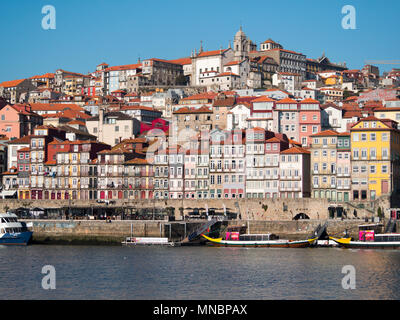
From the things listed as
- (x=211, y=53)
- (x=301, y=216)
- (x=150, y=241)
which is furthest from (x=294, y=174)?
(x=211, y=53)

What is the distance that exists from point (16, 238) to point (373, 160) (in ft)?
128

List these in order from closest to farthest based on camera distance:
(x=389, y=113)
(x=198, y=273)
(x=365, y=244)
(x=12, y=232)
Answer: (x=198, y=273) < (x=365, y=244) < (x=12, y=232) < (x=389, y=113)

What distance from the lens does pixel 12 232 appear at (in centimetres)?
7962

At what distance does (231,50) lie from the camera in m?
191

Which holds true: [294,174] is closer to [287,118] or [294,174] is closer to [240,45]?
[287,118]

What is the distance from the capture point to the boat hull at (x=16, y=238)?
7894 cm

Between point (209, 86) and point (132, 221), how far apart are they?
98.6 m

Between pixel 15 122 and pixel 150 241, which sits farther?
pixel 15 122

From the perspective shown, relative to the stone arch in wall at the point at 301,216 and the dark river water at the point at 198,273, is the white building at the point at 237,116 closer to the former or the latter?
the stone arch in wall at the point at 301,216

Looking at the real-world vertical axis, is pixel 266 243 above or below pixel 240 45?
below

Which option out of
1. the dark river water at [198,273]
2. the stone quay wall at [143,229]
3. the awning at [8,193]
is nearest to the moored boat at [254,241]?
the dark river water at [198,273]

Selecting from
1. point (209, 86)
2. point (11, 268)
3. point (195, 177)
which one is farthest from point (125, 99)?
Result: point (11, 268)

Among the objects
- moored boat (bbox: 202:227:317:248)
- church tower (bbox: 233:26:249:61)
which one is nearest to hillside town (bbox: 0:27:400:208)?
moored boat (bbox: 202:227:317:248)
